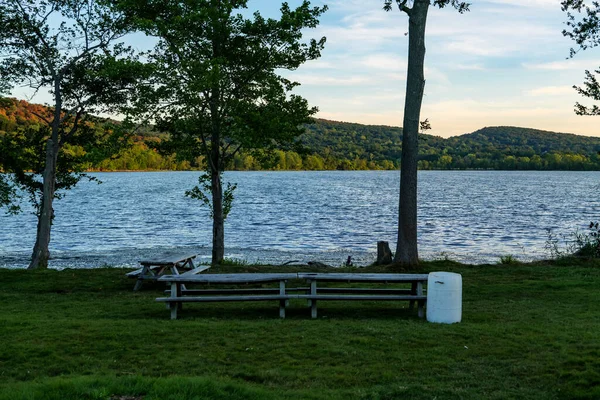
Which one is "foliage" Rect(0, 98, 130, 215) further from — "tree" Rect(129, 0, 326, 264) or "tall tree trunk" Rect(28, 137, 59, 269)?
"tree" Rect(129, 0, 326, 264)

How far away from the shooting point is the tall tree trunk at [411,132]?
16359 mm

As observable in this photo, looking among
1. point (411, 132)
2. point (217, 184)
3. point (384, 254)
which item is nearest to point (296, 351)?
point (411, 132)

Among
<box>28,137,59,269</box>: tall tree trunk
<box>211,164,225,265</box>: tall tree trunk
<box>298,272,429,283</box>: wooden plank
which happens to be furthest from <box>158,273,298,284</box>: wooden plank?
<box>28,137,59,269</box>: tall tree trunk

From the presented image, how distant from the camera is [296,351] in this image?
778 centimetres

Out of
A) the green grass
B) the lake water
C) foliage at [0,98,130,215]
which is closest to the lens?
the green grass

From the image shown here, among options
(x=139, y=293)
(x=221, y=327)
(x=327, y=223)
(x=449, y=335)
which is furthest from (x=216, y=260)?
(x=327, y=223)

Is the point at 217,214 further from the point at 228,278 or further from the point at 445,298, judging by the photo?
the point at 445,298

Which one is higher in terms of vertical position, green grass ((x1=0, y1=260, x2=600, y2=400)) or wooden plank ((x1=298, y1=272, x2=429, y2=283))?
wooden plank ((x1=298, y1=272, x2=429, y2=283))

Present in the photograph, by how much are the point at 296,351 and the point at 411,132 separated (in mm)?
10069

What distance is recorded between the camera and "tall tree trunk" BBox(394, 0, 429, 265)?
16.4m

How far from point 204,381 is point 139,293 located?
7.44 metres

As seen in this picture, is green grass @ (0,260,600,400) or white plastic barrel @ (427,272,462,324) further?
white plastic barrel @ (427,272,462,324)

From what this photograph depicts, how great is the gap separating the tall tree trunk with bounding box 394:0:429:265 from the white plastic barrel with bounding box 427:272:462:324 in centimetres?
667

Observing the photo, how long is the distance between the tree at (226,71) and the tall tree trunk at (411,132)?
3.11m
